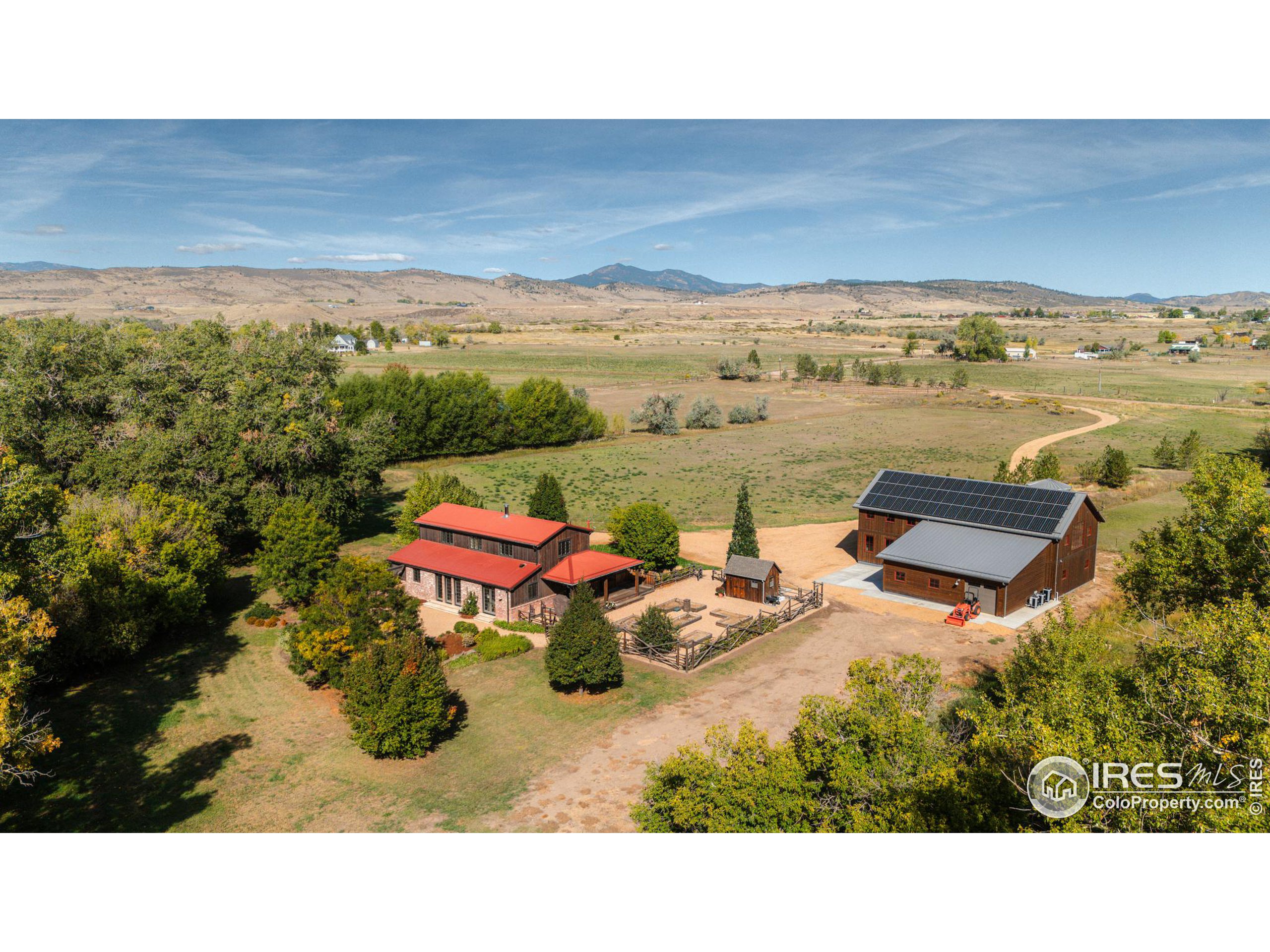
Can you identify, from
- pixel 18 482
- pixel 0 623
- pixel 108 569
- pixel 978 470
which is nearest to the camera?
pixel 0 623

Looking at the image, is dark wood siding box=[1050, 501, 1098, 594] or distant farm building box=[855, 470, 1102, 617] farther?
dark wood siding box=[1050, 501, 1098, 594]

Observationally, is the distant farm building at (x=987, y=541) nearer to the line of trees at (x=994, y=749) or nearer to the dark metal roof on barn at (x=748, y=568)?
the dark metal roof on barn at (x=748, y=568)

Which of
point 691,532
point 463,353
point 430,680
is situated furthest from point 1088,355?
point 430,680

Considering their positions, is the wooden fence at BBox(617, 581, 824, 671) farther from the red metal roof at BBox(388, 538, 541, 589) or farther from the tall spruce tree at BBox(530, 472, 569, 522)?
the tall spruce tree at BBox(530, 472, 569, 522)

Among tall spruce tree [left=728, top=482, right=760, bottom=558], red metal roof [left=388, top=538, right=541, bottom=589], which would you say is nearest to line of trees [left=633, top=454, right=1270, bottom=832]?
red metal roof [left=388, top=538, right=541, bottom=589]

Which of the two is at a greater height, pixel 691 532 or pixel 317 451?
pixel 317 451

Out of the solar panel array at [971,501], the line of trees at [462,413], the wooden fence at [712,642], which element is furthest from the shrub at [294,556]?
the solar panel array at [971,501]

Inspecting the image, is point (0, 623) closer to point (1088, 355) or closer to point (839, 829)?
point (839, 829)
